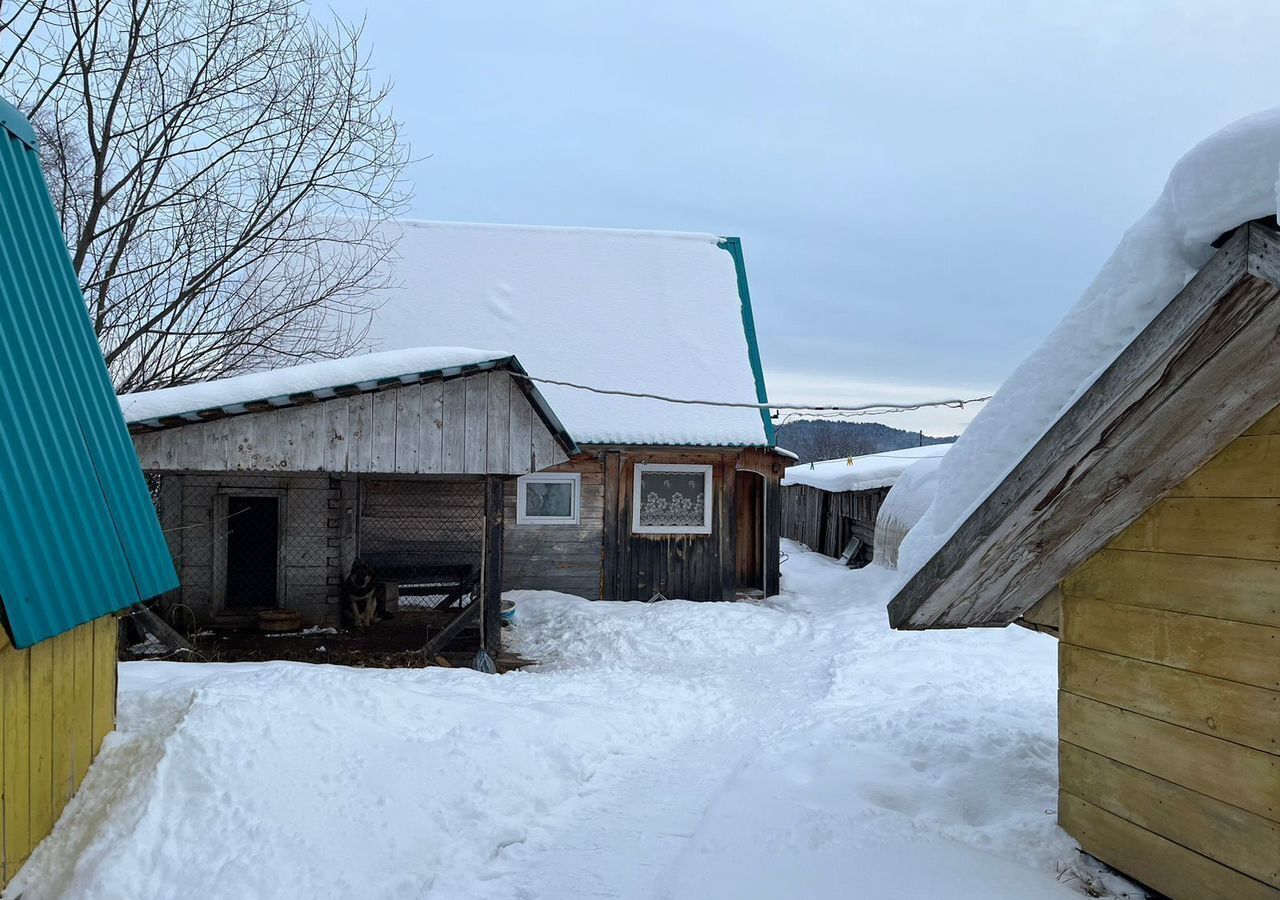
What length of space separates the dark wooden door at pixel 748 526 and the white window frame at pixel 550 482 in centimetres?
410

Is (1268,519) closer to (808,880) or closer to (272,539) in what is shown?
(808,880)

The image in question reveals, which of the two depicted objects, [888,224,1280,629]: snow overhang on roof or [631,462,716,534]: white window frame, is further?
[631,462,716,534]: white window frame

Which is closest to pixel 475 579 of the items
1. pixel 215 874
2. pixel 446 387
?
pixel 446 387

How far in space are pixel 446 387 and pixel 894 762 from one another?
18.1 feet

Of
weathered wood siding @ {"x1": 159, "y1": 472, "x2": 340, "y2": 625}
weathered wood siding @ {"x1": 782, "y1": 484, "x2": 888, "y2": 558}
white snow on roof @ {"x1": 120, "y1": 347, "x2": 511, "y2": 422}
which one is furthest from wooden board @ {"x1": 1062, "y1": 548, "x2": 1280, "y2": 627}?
weathered wood siding @ {"x1": 782, "y1": 484, "x2": 888, "y2": 558}

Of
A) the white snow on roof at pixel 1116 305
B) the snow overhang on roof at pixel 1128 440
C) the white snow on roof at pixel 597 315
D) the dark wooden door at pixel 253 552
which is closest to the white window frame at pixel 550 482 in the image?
the white snow on roof at pixel 597 315

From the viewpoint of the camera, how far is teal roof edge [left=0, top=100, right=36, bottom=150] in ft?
16.6

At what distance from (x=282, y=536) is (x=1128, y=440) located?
37.9 feet

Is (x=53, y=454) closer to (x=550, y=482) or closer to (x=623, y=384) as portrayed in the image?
(x=550, y=482)

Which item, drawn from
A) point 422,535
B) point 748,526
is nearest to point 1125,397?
point 422,535

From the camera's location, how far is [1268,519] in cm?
350

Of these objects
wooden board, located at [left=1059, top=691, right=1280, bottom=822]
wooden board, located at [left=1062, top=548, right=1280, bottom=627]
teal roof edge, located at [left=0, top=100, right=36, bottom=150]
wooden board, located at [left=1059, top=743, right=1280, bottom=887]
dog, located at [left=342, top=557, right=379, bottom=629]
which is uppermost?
teal roof edge, located at [left=0, top=100, right=36, bottom=150]

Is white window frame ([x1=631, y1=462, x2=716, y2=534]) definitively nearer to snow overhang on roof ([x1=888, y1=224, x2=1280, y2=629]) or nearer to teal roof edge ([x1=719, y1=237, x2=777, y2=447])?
teal roof edge ([x1=719, y1=237, x2=777, y2=447])

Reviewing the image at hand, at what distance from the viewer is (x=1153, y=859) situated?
3994 mm
